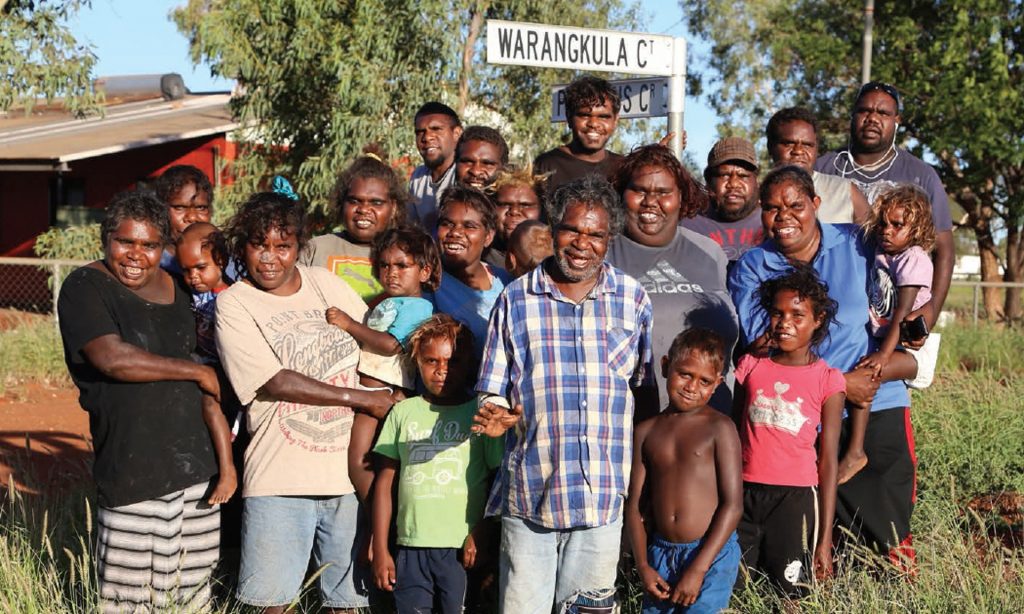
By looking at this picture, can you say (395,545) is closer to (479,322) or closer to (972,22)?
(479,322)

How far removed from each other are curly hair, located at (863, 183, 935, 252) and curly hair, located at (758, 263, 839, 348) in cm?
42

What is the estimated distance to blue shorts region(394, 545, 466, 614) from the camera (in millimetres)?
3848

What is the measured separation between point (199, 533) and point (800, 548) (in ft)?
7.42

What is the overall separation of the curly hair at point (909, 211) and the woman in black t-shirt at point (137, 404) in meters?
2.65

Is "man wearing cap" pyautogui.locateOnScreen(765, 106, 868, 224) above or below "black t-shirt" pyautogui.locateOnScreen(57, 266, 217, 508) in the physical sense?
above

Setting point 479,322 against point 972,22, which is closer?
point 479,322

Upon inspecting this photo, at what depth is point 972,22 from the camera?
17.6 metres

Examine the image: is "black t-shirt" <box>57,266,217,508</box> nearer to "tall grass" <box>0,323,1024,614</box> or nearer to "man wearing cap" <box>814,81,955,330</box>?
"tall grass" <box>0,323,1024,614</box>

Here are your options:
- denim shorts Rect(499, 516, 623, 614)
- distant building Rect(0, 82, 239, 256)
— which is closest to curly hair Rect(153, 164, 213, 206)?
denim shorts Rect(499, 516, 623, 614)

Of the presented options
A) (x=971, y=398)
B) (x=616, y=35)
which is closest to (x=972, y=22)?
(x=971, y=398)

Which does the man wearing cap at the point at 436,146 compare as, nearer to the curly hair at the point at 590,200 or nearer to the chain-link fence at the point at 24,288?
the curly hair at the point at 590,200

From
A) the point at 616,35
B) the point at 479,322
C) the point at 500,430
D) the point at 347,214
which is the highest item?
the point at 616,35

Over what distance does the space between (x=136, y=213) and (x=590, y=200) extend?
5.47 feet

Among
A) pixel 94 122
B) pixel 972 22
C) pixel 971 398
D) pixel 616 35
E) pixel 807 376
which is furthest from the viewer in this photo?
pixel 94 122
